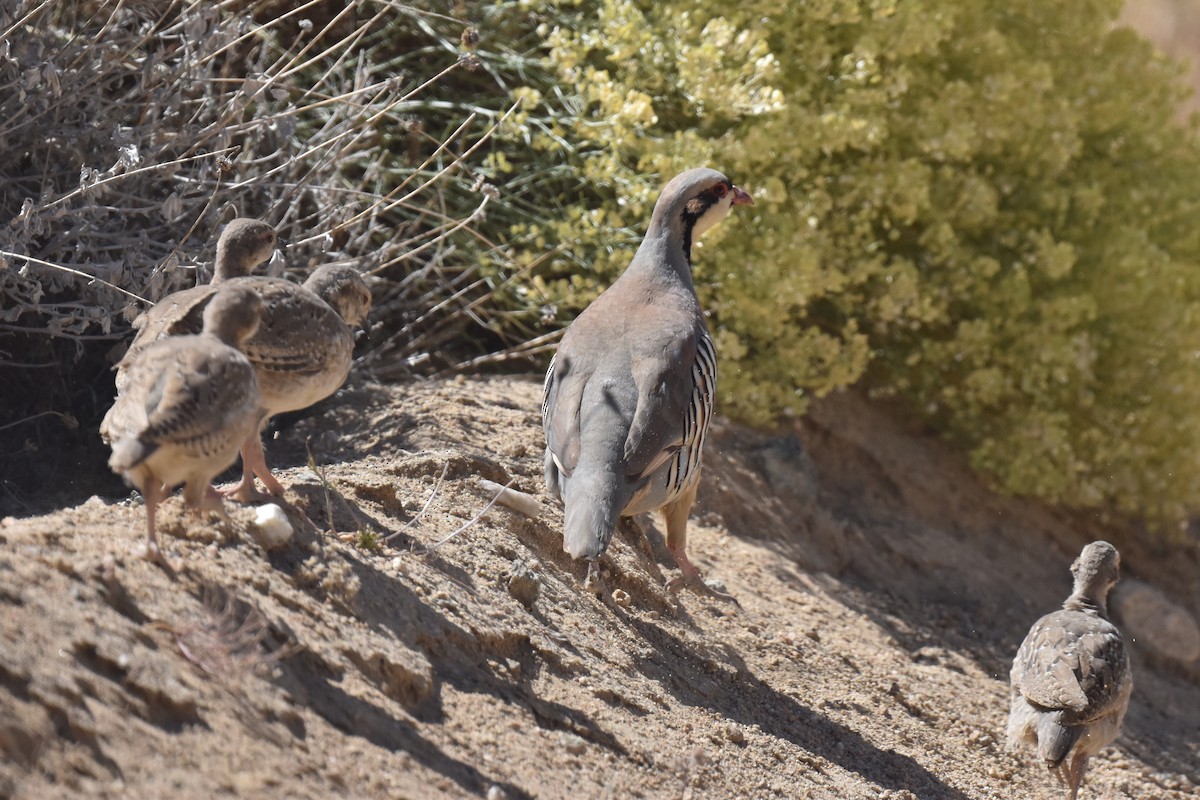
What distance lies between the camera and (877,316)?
883cm

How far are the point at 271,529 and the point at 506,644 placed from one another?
96 cm

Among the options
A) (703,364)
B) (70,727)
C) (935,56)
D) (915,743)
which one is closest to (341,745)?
(70,727)

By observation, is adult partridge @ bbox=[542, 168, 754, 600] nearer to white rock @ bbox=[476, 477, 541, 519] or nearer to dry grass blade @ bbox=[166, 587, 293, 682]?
white rock @ bbox=[476, 477, 541, 519]

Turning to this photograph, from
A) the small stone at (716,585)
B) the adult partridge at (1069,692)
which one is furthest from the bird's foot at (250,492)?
the adult partridge at (1069,692)

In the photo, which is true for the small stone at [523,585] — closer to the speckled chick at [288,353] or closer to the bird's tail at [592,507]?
the bird's tail at [592,507]

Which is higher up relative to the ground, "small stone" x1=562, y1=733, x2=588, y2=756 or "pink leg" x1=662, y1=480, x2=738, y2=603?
"pink leg" x1=662, y1=480, x2=738, y2=603

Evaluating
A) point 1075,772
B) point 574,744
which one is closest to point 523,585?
point 574,744

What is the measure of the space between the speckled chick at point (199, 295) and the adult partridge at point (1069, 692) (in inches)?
148

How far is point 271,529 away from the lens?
4660 millimetres

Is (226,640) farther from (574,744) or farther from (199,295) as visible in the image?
(199,295)

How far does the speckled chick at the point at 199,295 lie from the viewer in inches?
184

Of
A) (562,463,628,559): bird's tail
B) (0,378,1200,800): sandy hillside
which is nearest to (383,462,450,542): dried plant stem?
(0,378,1200,800): sandy hillside

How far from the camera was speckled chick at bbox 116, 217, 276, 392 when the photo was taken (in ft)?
15.4

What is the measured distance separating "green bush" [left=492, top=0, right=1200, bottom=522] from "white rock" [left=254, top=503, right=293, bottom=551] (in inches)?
137
